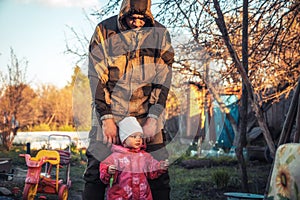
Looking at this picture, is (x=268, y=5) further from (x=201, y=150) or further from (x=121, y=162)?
(x=201, y=150)

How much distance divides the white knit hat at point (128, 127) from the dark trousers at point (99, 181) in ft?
0.45

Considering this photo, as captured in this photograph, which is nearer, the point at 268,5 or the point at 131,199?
the point at 131,199

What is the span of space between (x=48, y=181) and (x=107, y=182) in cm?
198

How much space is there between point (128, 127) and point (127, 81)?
0.28m

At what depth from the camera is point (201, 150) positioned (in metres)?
9.22

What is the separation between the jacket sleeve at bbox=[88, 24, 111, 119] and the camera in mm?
2373

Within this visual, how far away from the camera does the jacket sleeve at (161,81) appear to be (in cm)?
250

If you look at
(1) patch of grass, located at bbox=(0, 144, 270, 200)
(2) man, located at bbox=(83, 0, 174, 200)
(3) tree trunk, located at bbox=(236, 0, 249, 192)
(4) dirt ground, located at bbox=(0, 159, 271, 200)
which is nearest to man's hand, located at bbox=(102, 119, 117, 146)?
(2) man, located at bbox=(83, 0, 174, 200)

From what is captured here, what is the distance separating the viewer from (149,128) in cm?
246

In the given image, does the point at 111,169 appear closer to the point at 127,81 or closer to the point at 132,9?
the point at 127,81

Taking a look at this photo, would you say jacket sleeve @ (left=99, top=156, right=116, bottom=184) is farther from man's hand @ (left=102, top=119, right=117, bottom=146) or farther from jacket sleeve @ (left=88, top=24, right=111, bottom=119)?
jacket sleeve @ (left=88, top=24, right=111, bottom=119)

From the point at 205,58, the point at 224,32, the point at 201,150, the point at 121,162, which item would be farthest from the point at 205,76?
the point at 121,162

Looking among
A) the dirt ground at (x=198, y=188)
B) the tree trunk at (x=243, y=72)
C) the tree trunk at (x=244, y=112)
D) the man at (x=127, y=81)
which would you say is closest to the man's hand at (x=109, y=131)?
the man at (x=127, y=81)

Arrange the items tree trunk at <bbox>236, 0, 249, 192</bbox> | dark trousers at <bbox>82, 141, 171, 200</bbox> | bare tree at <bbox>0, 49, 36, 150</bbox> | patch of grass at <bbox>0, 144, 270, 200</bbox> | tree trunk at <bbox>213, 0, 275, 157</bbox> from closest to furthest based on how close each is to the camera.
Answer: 1. dark trousers at <bbox>82, 141, 171, 200</bbox>
2. tree trunk at <bbox>213, 0, 275, 157</bbox>
3. tree trunk at <bbox>236, 0, 249, 192</bbox>
4. patch of grass at <bbox>0, 144, 270, 200</bbox>
5. bare tree at <bbox>0, 49, 36, 150</bbox>
